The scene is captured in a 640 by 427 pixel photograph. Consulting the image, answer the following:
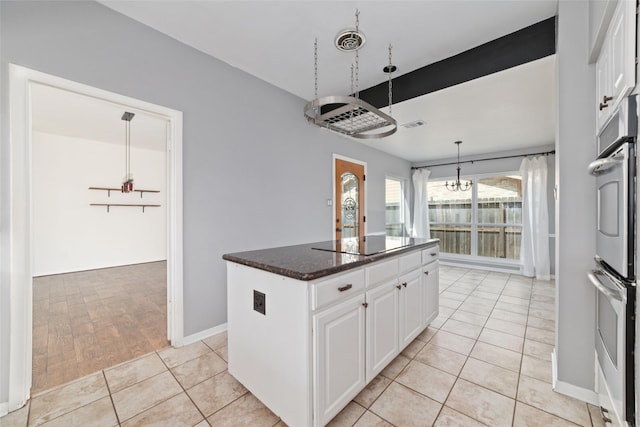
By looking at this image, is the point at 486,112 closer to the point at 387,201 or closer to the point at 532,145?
the point at 532,145

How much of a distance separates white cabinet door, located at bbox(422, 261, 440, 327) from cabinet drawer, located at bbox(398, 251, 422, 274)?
0.55ft

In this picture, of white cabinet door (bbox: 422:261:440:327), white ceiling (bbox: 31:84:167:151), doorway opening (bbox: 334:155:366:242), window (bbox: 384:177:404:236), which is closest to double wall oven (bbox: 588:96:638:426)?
white cabinet door (bbox: 422:261:440:327)

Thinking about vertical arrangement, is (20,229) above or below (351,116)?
below

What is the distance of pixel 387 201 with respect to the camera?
5.97m

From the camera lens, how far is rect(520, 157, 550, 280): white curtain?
15.2 feet

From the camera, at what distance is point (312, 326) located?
1.25 m

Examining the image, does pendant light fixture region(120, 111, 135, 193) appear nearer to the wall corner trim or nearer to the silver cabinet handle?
the wall corner trim

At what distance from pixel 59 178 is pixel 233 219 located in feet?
15.4

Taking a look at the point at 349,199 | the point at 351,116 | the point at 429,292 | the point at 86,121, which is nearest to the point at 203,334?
the point at 429,292

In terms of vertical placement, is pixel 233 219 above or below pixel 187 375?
above

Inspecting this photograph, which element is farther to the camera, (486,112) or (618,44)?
(486,112)

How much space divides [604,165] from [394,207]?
503cm

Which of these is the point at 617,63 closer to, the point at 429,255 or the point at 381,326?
the point at 429,255

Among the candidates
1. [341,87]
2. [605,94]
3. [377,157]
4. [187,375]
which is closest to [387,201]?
[377,157]
